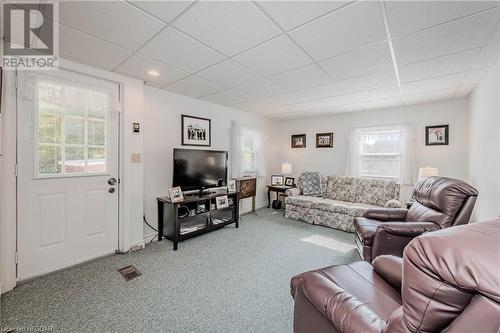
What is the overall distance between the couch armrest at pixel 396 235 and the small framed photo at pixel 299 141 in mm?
3340

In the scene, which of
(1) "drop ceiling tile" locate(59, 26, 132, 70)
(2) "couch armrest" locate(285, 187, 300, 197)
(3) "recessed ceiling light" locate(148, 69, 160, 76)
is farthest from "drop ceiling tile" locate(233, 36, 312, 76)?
(2) "couch armrest" locate(285, 187, 300, 197)

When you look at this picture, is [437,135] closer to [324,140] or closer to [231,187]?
[324,140]

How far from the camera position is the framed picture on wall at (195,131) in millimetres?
3679

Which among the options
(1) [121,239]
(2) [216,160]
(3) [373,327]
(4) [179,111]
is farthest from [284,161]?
(3) [373,327]

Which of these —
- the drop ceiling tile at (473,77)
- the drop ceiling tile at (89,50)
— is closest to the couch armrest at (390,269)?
the drop ceiling tile at (473,77)

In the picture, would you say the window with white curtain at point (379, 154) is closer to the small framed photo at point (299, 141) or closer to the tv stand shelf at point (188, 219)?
the small framed photo at point (299, 141)

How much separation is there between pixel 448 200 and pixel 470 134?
2.11 metres

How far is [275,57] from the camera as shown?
2244mm

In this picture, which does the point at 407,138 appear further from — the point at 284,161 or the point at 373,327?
the point at 373,327

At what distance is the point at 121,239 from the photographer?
9.27ft

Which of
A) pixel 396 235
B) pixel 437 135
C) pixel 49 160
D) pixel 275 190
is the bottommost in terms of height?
pixel 396 235

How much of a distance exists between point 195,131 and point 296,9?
8.90 ft

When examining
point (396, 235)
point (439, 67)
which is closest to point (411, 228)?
point (396, 235)

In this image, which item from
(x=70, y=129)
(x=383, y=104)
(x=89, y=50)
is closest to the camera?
(x=89, y=50)
